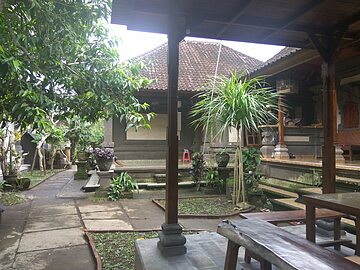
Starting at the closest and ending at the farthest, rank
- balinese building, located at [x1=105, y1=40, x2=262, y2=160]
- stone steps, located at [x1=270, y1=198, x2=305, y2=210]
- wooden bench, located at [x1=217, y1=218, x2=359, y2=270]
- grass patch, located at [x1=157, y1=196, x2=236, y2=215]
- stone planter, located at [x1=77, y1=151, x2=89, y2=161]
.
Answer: wooden bench, located at [x1=217, y1=218, x2=359, y2=270], stone steps, located at [x1=270, y1=198, x2=305, y2=210], grass patch, located at [x1=157, y1=196, x2=236, y2=215], balinese building, located at [x1=105, y1=40, x2=262, y2=160], stone planter, located at [x1=77, y1=151, x2=89, y2=161]

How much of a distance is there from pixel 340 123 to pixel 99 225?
7.34m

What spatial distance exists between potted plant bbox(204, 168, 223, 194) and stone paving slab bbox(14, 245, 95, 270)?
4.34m

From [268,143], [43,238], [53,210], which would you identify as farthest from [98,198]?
[268,143]

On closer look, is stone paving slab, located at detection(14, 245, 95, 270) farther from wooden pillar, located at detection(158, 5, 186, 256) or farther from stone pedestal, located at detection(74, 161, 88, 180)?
stone pedestal, located at detection(74, 161, 88, 180)

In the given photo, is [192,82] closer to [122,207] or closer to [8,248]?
[122,207]

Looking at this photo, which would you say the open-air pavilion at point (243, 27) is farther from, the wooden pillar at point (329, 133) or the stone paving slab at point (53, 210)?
the stone paving slab at point (53, 210)

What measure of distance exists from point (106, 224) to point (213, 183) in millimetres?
3554

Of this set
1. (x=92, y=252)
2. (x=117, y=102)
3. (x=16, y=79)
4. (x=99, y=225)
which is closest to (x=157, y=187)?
(x=99, y=225)

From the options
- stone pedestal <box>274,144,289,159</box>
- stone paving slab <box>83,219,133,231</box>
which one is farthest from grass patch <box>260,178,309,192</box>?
stone paving slab <box>83,219,133,231</box>

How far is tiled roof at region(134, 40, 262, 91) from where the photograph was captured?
9781mm

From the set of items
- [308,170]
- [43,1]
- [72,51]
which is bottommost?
[308,170]

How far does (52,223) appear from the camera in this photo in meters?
5.04

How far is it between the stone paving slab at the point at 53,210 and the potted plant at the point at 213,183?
333 centimetres

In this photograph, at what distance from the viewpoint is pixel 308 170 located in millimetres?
6027
